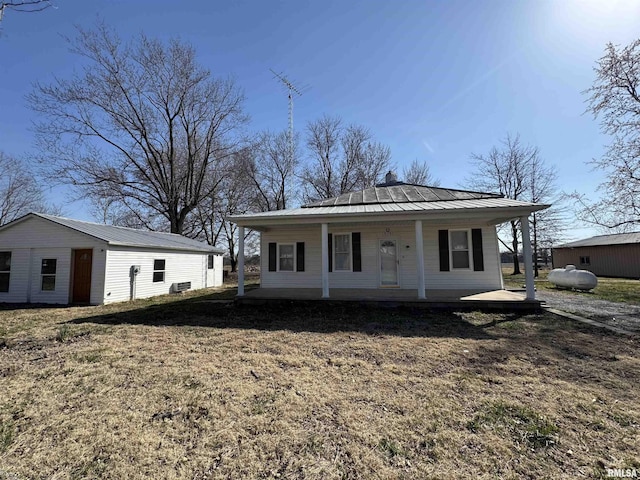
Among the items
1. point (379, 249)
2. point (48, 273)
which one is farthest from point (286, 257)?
point (48, 273)

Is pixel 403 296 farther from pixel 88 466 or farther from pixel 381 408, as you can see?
pixel 88 466

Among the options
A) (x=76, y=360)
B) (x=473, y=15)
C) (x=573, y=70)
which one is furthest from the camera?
(x=573, y=70)

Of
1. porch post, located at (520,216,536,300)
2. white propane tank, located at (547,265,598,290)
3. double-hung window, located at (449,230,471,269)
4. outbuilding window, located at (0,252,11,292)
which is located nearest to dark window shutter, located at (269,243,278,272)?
double-hung window, located at (449,230,471,269)

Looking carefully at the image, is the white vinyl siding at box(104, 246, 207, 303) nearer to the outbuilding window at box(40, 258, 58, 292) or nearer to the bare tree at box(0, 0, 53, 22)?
the outbuilding window at box(40, 258, 58, 292)

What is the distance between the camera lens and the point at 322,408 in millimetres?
3037

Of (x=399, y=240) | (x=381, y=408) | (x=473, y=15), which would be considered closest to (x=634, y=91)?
(x=473, y=15)

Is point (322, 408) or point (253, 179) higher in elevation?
point (253, 179)

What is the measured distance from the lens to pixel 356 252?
10.4 m

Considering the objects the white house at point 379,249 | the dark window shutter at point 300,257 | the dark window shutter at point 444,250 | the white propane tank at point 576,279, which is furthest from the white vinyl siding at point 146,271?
the white propane tank at point 576,279

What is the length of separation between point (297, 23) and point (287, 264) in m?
8.53

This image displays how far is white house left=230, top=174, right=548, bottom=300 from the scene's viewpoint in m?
9.11

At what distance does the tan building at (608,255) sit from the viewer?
22.2 meters

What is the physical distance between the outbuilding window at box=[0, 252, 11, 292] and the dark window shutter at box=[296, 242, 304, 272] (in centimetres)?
1170

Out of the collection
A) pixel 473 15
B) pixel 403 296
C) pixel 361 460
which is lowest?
pixel 361 460
